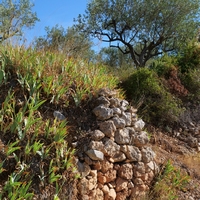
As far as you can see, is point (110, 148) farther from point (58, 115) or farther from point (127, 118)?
point (58, 115)

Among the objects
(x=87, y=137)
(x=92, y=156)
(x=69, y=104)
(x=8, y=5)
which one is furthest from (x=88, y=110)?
(x=8, y=5)

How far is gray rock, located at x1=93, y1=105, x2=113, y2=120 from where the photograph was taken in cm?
457

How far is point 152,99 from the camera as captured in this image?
24.7 ft

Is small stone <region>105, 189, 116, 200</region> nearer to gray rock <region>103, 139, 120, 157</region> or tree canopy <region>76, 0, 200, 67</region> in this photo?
gray rock <region>103, 139, 120, 157</region>

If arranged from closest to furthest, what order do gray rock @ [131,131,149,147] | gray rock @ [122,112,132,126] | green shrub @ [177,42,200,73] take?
gray rock @ [131,131,149,147]
gray rock @ [122,112,132,126]
green shrub @ [177,42,200,73]

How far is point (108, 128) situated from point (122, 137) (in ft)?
0.88

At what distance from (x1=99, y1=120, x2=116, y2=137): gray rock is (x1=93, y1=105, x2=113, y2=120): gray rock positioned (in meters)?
0.13

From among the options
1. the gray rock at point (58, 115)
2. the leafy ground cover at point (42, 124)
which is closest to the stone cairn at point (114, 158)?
the leafy ground cover at point (42, 124)

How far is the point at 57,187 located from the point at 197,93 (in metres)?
6.09

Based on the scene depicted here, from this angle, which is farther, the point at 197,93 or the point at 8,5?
the point at 8,5

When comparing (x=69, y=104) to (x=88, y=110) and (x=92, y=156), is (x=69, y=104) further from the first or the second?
(x=92, y=156)

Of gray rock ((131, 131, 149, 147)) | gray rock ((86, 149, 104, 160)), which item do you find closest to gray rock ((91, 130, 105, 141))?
gray rock ((86, 149, 104, 160))

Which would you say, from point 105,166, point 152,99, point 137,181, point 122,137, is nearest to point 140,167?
point 137,181

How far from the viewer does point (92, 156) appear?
158 inches
